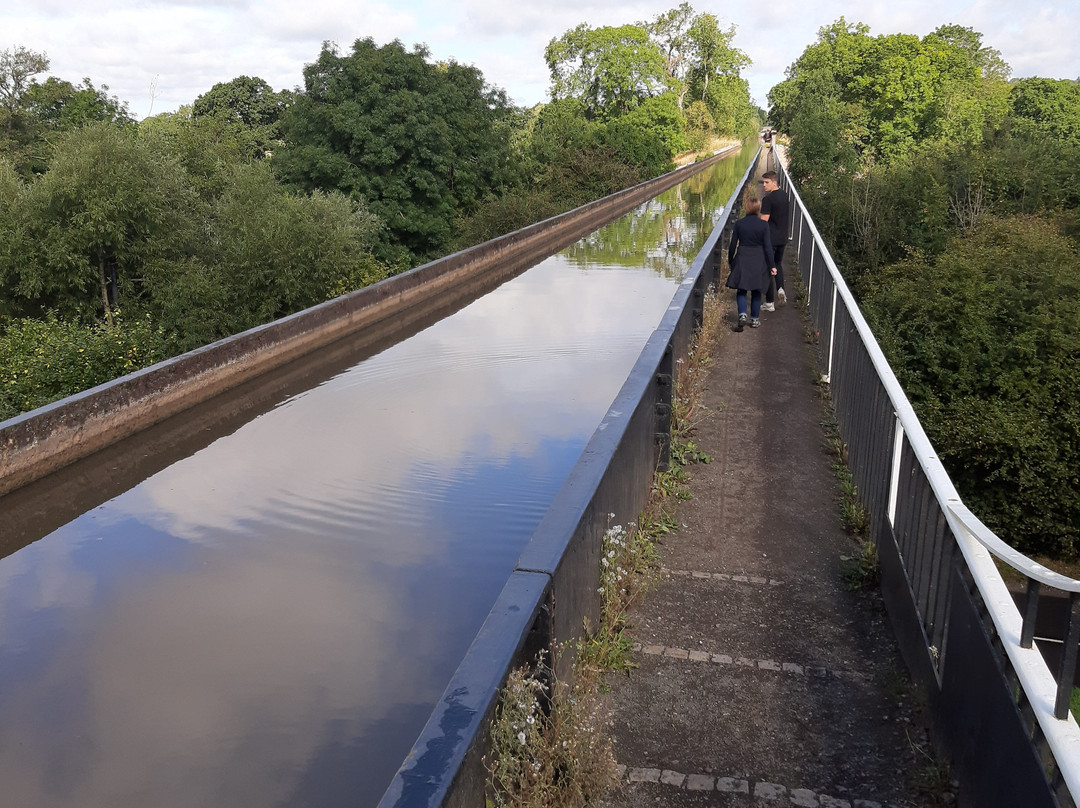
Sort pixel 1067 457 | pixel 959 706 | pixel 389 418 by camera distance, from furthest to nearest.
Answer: pixel 1067 457 < pixel 389 418 < pixel 959 706

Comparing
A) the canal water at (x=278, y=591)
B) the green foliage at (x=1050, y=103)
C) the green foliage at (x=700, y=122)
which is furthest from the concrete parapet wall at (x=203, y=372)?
the green foliage at (x=700, y=122)

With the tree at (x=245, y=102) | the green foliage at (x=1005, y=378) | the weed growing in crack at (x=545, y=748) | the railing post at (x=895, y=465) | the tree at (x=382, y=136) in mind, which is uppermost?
the tree at (x=245, y=102)

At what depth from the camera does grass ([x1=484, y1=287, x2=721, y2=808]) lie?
2.91 metres

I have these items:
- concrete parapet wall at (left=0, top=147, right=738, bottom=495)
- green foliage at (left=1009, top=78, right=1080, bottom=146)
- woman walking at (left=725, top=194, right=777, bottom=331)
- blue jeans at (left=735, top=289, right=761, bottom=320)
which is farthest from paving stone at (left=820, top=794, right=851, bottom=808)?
green foliage at (left=1009, top=78, right=1080, bottom=146)

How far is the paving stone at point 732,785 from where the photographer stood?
3422mm

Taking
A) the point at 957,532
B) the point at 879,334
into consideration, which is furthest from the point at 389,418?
the point at 879,334

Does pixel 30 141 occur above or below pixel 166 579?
above

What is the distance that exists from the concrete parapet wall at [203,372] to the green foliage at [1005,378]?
25.9ft

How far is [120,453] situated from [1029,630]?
810 centimetres

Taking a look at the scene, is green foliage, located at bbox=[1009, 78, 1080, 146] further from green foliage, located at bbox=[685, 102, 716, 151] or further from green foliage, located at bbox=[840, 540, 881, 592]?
green foliage, located at bbox=[840, 540, 881, 592]

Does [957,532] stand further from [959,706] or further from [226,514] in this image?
[226,514]

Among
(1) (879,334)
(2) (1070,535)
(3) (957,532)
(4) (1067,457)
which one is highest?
(3) (957,532)

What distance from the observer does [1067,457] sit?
1503cm

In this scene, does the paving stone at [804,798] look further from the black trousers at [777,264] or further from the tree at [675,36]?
the tree at [675,36]
